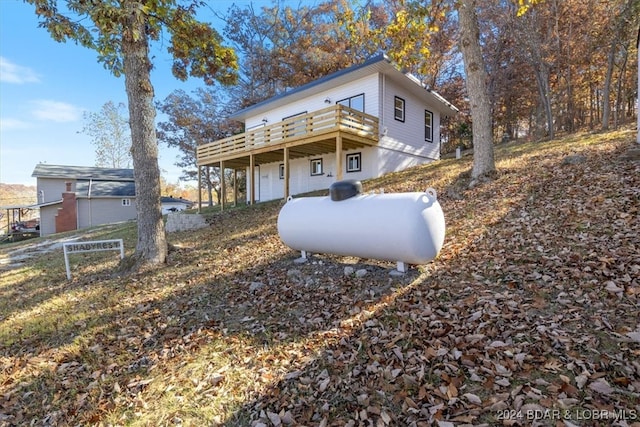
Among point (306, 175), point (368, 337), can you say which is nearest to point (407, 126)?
point (306, 175)

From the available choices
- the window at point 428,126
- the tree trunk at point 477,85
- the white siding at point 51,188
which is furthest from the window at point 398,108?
the white siding at point 51,188

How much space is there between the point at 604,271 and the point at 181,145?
100 feet

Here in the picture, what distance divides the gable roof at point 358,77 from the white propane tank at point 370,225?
28.6 ft

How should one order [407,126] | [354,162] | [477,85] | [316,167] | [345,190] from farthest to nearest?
[316,167], [407,126], [354,162], [477,85], [345,190]

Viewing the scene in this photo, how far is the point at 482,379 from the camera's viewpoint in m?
2.61

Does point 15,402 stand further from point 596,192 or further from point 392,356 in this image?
point 596,192

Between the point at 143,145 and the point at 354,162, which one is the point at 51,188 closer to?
the point at 354,162

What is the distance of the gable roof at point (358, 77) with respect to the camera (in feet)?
44.3

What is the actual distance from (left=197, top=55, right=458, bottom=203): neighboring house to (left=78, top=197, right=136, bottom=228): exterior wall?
1549cm

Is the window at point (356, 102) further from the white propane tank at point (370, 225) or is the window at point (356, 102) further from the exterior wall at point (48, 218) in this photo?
the exterior wall at point (48, 218)

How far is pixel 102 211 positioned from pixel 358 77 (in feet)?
86.1

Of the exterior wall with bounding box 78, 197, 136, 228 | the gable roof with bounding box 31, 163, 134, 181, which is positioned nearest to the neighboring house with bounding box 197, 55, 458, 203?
the exterior wall with bounding box 78, 197, 136, 228

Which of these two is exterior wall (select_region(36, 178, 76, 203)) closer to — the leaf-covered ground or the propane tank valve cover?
the leaf-covered ground

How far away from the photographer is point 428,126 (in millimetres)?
18484
